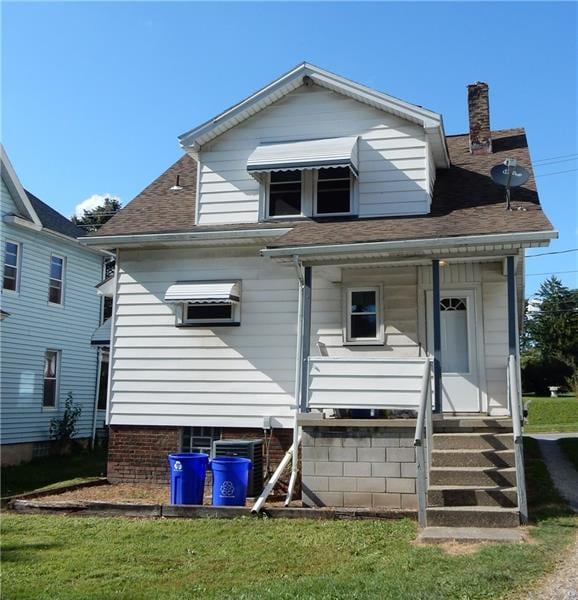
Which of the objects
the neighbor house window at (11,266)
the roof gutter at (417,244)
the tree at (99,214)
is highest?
the tree at (99,214)

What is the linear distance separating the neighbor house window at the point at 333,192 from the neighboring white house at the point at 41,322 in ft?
28.4

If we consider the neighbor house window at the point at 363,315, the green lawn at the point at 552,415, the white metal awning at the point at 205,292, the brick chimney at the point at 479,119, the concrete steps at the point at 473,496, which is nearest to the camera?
the concrete steps at the point at 473,496

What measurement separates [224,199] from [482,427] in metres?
6.29

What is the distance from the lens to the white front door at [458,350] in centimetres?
1074

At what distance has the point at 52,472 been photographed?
15.4 m

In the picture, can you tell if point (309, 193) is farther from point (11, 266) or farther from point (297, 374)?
point (11, 266)

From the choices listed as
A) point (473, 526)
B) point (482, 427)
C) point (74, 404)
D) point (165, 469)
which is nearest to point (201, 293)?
point (165, 469)

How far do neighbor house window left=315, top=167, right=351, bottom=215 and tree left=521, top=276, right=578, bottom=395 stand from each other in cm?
2123

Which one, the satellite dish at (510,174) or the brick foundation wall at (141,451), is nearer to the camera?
the satellite dish at (510,174)

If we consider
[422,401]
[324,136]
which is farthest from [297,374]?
[324,136]

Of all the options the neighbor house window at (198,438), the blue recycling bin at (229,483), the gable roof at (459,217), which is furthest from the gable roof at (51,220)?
the blue recycling bin at (229,483)

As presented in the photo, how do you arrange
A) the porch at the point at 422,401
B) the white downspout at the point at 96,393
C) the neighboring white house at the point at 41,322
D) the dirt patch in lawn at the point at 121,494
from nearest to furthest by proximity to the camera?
the porch at the point at 422,401 < the dirt patch in lawn at the point at 121,494 < the neighboring white house at the point at 41,322 < the white downspout at the point at 96,393

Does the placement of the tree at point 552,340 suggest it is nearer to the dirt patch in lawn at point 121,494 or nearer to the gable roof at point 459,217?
the gable roof at point 459,217

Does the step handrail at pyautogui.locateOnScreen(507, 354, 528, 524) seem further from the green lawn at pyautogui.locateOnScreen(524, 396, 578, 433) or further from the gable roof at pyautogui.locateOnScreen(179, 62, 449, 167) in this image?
the green lawn at pyautogui.locateOnScreen(524, 396, 578, 433)
